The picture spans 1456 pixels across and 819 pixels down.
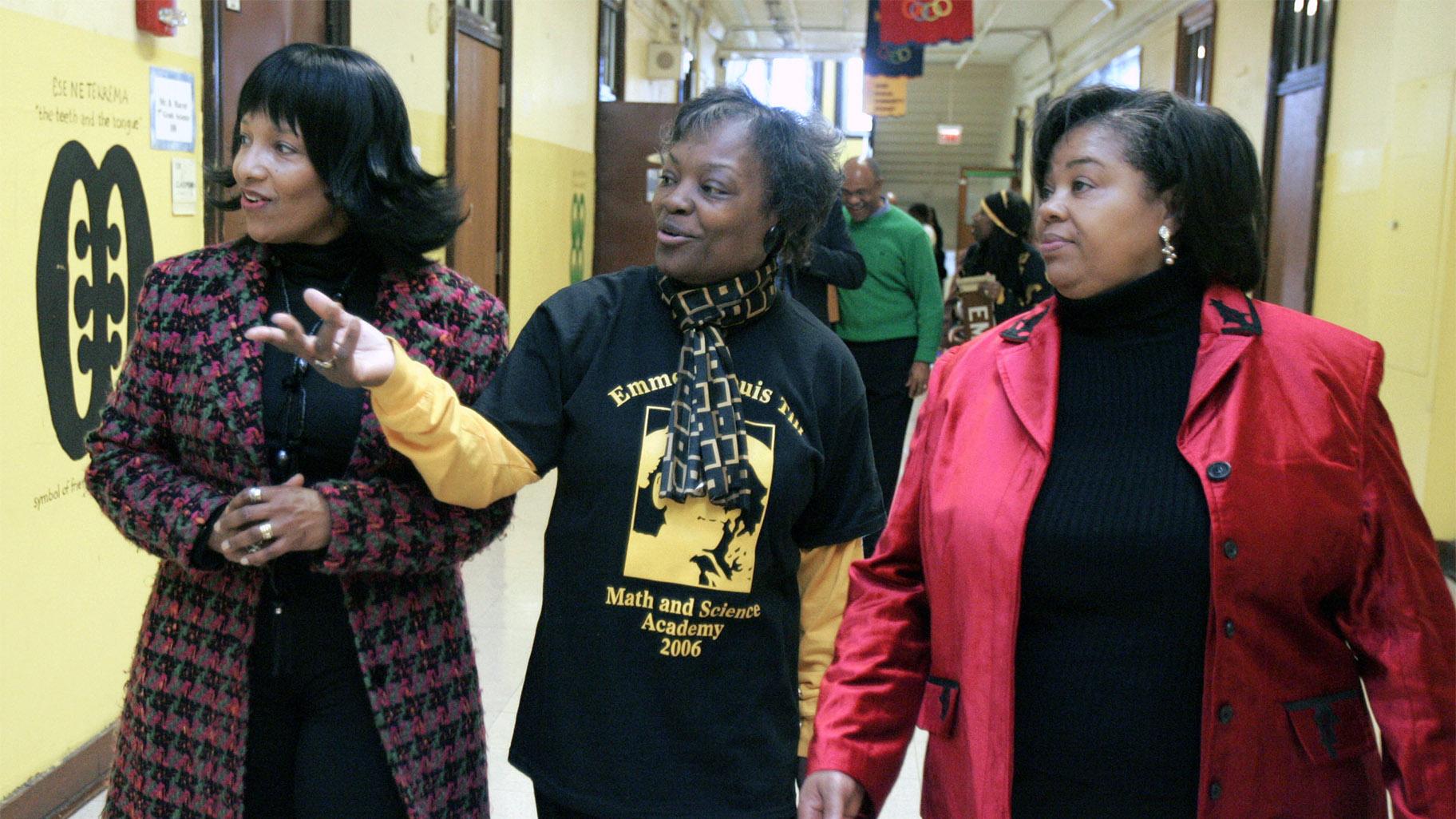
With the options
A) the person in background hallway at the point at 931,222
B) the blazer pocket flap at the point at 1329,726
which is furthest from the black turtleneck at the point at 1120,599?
the person in background hallway at the point at 931,222

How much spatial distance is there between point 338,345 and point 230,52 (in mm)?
2846

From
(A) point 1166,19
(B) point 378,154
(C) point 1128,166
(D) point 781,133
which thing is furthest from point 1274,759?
(A) point 1166,19

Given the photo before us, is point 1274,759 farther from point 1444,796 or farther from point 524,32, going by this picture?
point 524,32

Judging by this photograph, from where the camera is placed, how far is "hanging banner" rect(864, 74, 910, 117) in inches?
640

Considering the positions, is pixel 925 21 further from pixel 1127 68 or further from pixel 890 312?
pixel 890 312

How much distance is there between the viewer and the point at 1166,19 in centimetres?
1248

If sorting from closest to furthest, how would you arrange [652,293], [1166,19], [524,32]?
1. [652,293]
2. [524,32]
3. [1166,19]

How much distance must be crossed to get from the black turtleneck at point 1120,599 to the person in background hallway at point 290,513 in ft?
2.50

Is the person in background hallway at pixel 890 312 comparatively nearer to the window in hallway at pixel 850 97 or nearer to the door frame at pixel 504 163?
the door frame at pixel 504 163

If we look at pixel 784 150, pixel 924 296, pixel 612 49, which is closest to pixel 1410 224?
pixel 924 296

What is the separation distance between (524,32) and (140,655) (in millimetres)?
6796

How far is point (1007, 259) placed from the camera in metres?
5.48

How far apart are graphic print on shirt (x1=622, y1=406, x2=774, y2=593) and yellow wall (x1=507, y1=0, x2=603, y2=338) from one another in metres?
6.01

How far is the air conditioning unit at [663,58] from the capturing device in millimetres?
12812
